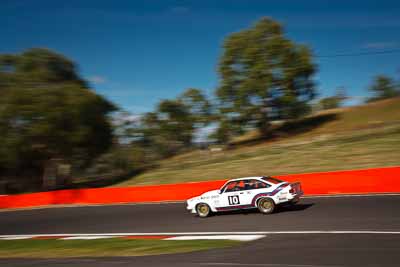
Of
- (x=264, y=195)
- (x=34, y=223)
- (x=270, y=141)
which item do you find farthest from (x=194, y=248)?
(x=270, y=141)

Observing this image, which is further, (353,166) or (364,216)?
(353,166)

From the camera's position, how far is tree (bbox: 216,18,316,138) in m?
47.2

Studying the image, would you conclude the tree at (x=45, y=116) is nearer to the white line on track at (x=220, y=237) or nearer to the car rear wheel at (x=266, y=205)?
the car rear wheel at (x=266, y=205)

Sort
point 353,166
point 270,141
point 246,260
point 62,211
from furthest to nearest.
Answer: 1. point 270,141
2. point 353,166
3. point 62,211
4. point 246,260

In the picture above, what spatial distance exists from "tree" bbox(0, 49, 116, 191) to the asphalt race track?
1265 centimetres

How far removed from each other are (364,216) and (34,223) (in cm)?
1463

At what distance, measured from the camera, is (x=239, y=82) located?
48.8m

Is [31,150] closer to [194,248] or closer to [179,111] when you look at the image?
[194,248]

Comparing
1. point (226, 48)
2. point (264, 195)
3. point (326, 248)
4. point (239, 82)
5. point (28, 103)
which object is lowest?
point (326, 248)

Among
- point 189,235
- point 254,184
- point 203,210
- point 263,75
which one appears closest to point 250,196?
point 254,184

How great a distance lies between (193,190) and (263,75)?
27.6m

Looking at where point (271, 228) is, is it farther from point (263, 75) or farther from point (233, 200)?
point (263, 75)

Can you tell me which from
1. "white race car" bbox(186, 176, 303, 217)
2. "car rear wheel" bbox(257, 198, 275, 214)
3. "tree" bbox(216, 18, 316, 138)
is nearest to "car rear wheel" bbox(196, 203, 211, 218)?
"white race car" bbox(186, 176, 303, 217)

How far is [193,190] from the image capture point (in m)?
22.0
